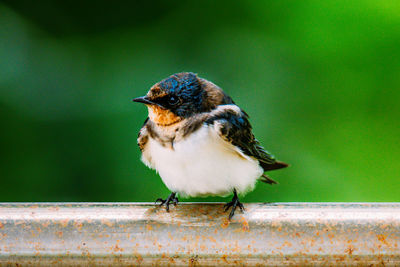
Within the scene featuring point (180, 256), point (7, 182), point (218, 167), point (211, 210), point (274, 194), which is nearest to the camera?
point (180, 256)

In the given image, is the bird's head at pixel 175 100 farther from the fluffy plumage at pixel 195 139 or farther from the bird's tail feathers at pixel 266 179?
the bird's tail feathers at pixel 266 179

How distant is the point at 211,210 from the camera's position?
1475 millimetres

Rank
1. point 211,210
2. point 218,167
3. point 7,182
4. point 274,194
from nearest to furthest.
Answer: point 211,210, point 218,167, point 274,194, point 7,182

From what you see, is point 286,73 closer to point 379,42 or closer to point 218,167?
point 379,42

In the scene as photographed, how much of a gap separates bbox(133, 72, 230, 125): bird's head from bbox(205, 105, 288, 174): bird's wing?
0.22 feet

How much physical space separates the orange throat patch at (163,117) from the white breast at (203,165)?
2.9 inches

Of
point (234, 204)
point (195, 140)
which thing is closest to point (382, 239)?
point (234, 204)

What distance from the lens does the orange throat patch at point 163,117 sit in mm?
2143

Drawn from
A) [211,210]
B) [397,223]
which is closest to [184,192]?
[211,210]

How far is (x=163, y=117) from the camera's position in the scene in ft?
7.04

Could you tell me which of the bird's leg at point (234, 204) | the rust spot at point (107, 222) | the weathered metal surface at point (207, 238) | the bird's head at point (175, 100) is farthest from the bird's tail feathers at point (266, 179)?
Answer: the rust spot at point (107, 222)

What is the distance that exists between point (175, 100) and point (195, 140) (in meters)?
0.19

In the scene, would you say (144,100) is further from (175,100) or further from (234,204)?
(234,204)

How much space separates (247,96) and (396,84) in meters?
0.60
